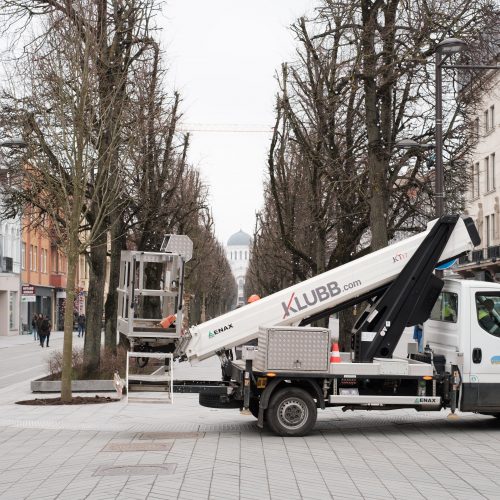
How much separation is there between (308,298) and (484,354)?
2.62m

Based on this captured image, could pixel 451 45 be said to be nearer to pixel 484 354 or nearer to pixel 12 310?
pixel 484 354

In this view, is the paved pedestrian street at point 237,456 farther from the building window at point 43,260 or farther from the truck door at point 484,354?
the building window at point 43,260

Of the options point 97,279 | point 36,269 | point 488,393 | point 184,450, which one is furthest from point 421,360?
point 36,269

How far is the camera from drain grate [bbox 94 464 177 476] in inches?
374

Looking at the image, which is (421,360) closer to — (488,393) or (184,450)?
(488,393)

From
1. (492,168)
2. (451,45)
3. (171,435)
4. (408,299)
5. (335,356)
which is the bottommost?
(171,435)

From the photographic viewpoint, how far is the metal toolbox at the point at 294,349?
1223cm

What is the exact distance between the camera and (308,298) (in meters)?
13.0

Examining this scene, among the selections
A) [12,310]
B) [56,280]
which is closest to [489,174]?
[12,310]

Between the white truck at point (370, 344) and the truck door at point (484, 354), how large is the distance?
0.01 meters

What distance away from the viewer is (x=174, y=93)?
90.2ft

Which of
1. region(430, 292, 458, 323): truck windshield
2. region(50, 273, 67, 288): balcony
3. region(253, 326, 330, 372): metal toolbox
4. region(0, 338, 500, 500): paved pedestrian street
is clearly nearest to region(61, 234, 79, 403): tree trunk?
region(0, 338, 500, 500): paved pedestrian street

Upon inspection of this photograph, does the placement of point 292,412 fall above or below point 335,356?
below

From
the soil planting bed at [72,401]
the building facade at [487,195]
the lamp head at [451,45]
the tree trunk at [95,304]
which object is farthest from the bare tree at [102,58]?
the building facade at [487,195]
